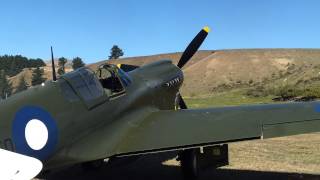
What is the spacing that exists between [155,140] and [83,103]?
47.5 inches

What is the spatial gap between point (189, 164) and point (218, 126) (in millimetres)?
1031

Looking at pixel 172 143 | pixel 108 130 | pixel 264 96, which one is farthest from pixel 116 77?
pixel 264 96

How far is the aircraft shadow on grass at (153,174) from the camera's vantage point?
8727mm

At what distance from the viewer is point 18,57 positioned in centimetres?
7169

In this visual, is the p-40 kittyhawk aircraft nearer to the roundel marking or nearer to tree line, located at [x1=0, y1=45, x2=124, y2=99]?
the roundel marking

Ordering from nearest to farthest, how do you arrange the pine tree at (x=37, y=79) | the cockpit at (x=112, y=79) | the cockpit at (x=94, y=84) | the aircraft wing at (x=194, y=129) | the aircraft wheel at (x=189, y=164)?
the aircraft wing at (x=194, y=129)
the cockpit at (x=94, y=84)
the aircraft wheel at (x=189, y=164)
the cockpit at (x=112, y=79)
the pine tree at (x=37, y=79)

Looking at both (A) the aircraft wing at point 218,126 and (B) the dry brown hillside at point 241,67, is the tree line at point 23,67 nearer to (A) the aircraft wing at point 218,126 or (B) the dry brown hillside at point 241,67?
(A) the aircraft wing at point 218,126

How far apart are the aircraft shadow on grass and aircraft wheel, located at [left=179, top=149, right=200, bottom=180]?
0.94 ft

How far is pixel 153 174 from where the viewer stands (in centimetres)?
946

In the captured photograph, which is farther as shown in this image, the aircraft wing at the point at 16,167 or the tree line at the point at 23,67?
the tree line at the point at 23,67

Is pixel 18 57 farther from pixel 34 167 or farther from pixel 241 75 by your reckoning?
pixel 34 167

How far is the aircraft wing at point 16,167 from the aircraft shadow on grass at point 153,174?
3.47 metres

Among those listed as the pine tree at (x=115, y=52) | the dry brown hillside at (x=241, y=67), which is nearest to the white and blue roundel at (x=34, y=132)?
the dry brown hillside at (x=241, y=67)

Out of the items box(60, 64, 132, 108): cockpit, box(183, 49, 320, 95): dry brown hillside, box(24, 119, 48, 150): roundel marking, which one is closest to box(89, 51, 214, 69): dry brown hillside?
box(183, 49, 320, 95): dry brown hillside
